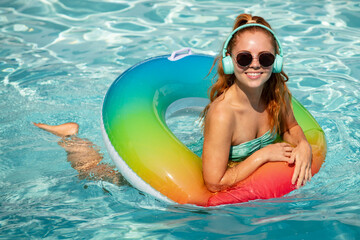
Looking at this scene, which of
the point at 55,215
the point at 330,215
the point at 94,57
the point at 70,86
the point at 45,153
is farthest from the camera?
the point at 94,57

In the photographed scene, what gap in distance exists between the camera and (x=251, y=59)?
2807mm

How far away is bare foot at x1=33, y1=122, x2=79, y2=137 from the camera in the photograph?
4.29m

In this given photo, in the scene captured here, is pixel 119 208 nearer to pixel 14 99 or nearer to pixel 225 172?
pixel 225 172

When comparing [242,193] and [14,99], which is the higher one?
[242,193]

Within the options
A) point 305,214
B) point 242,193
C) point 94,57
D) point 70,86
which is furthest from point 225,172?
point 94,57

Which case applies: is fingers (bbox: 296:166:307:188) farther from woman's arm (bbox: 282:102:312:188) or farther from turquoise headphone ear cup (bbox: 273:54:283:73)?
turquoise headphone ear cup (bbox: 273:54:283:73)

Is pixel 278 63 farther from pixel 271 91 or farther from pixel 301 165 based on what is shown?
pixel 301 165

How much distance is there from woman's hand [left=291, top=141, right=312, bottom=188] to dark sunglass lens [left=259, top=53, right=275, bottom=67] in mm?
616

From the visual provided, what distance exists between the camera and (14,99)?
16.6 ft

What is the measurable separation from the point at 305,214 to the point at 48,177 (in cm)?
202

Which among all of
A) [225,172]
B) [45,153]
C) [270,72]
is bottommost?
[45,153]

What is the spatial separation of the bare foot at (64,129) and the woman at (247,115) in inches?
67.3

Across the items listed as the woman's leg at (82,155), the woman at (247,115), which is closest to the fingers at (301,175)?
the woman at (247,115)

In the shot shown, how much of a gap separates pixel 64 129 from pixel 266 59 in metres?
2.25
